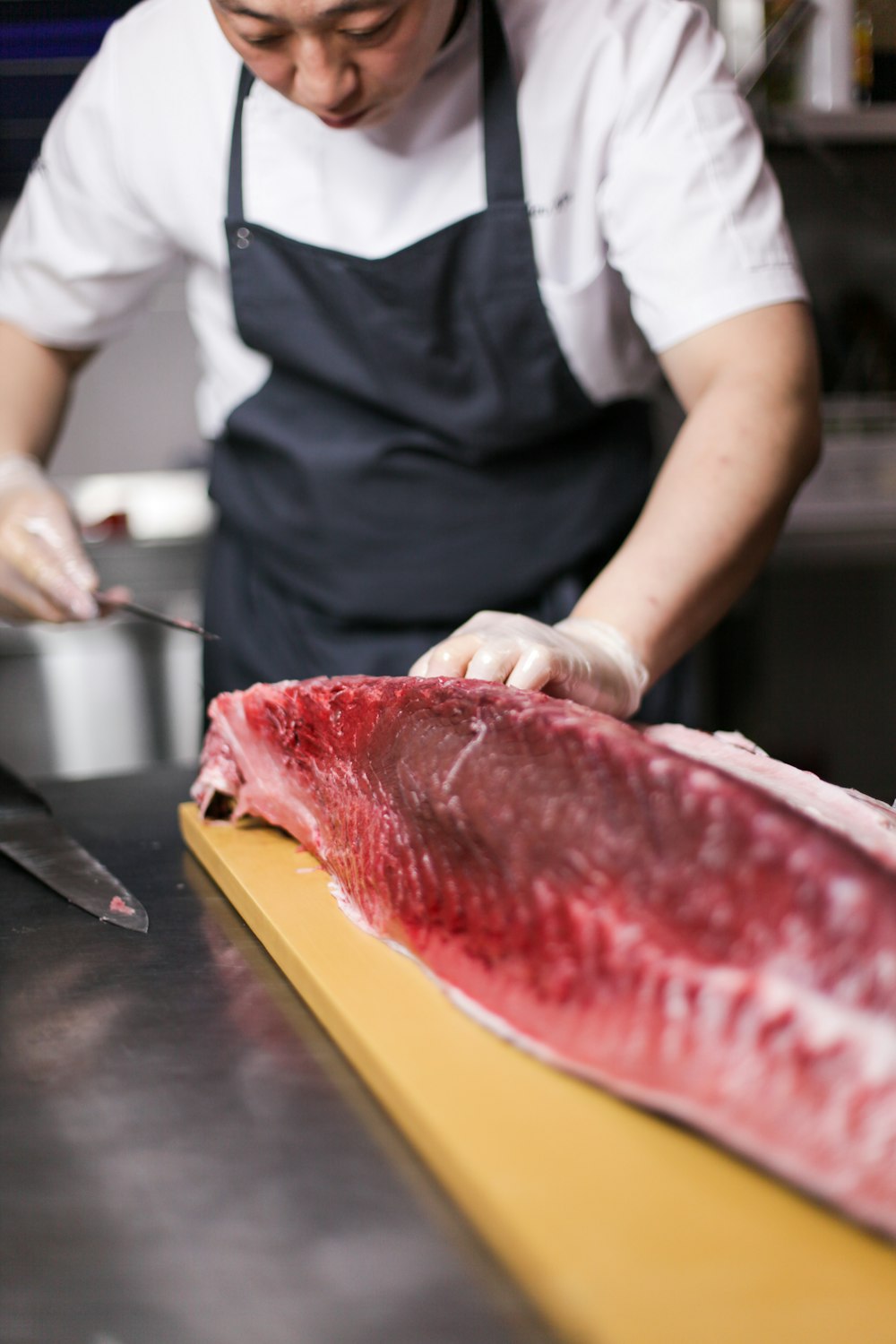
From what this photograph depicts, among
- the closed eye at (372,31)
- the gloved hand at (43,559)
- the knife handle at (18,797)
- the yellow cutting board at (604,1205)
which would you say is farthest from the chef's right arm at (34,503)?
the yellow cutting board at (604,1205)

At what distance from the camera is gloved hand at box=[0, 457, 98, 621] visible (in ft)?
5.36

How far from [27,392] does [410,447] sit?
0.65 metres

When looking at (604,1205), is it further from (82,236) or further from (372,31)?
(82,236)

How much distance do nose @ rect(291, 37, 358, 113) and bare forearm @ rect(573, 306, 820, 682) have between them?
20.7 inches

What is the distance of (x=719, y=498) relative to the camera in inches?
54.7

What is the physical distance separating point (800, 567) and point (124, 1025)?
2.69 meters

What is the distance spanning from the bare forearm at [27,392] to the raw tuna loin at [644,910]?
41.5 inches

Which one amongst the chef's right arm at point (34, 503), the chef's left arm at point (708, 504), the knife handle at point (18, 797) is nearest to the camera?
the chef's left arm at point (708, 504)

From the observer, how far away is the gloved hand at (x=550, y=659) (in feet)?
3.72

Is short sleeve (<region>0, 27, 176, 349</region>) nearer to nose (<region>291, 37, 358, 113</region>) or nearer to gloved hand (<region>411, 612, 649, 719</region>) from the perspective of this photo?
nose (<region>291, 37, 358, 113</region>)

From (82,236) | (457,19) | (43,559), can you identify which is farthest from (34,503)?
(457,19)

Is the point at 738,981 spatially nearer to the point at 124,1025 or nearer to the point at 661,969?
the point at 661,969

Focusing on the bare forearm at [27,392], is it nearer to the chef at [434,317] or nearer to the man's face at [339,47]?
the chef at [434,317]

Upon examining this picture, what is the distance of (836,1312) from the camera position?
57 centimetres
